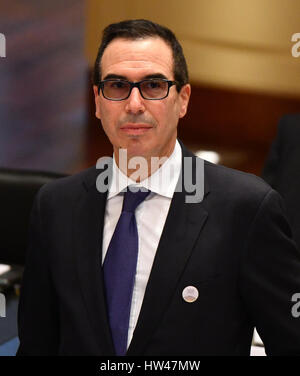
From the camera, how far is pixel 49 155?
519 cm

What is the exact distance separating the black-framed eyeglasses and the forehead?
0.05 feet

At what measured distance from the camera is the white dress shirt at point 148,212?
1.52m

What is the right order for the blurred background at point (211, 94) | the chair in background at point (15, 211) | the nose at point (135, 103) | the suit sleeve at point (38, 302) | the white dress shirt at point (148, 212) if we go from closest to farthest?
the nose at point (135, 103) < the white dress shirt at point (148, 212) < the suit sleeve at point (38, 302) < the chair in background at point (15, 211) < the blurred background at point (211, 94)

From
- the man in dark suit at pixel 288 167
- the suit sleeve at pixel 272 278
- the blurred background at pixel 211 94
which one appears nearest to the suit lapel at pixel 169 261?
the suit sleeve at pixel 272 278

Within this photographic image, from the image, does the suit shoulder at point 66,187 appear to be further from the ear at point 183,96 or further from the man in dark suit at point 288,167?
the man in dark suit at point 288,167

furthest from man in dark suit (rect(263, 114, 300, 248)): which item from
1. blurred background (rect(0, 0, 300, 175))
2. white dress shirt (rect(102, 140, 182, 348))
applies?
blurred background (rect(0, 0, 300, 175))

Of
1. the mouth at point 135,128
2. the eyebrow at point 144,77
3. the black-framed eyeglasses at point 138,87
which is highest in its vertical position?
the eyebrow at point 144,77

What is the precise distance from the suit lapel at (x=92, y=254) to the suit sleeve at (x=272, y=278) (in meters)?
0.29

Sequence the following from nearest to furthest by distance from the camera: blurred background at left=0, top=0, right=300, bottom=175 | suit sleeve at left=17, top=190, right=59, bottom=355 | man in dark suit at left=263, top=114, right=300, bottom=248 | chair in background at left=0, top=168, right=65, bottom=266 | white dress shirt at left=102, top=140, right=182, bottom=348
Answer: white dress shirt at left=102, top=140, right=182, bottom=348
suit sleeve at left=17, top=190, right=59, bottom=355
man in dark suit at left=263, top=114, right=300, bottom=248
chair in background at left=0, top=168, right=65, bottom=266
blurred background at left=0, top=0, right=300, bottom=175

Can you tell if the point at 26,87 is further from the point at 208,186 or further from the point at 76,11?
the point at 208,186

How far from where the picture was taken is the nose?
1413 millimetres

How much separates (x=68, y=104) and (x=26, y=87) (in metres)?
0.45

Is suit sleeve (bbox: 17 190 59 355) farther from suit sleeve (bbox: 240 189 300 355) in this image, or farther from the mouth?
suit sleeve (bbox: 240 189 300 355)

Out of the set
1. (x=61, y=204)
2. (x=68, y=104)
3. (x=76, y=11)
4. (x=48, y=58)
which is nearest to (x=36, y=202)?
(x=61, y=204)
